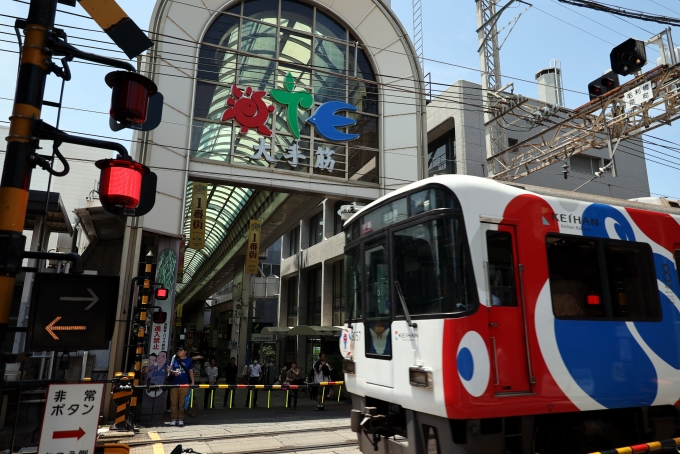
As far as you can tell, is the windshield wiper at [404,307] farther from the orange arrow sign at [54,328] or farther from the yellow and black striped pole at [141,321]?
the yellow and black striped pole at [141,321]

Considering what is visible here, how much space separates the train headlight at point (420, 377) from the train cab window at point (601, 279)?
1.65 meters

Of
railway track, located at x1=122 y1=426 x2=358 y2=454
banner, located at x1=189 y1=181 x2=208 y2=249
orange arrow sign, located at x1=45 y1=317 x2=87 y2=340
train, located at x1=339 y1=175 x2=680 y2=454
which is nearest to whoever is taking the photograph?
orange arrow sign, located at x1=45 y1=317 x2=87 y2=340

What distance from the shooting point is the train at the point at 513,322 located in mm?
5184

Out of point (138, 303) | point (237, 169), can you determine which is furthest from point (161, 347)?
point (237, 169)


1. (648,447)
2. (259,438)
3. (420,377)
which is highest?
(420,377)

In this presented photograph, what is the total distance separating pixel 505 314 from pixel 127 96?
14.0ft

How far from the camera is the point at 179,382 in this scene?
39.7 feet

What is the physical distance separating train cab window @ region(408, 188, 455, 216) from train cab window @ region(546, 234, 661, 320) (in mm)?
1341

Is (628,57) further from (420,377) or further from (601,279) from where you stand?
(420,377)

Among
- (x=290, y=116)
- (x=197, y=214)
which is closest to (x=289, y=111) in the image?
(x=290, y=116)

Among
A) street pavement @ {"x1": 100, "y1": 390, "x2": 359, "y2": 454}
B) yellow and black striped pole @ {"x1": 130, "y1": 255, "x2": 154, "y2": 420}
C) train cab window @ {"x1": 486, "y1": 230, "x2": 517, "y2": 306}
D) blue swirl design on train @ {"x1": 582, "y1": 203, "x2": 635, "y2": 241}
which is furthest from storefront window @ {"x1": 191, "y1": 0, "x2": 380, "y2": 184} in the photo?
train cab window @ {"x1": 486, "y1": 230, "x2": 517, "y2": 306}

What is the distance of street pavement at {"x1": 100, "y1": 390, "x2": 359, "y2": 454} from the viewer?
337 inches

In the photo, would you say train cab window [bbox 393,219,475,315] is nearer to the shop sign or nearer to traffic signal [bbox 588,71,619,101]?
the shop sign

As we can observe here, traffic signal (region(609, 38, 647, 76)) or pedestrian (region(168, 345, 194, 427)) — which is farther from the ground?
traffic signal (region(609, 38, 647, 76))
